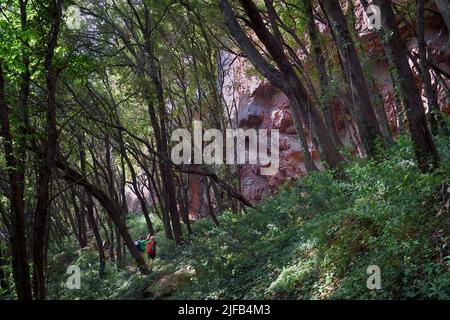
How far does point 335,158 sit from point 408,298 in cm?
547

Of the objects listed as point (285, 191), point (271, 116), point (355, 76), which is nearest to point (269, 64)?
→ point (355, 76)

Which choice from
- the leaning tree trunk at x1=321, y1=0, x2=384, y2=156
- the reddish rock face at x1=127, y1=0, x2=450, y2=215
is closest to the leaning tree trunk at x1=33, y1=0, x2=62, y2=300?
the leaning tree trunk at x1=321, y1=0, x2=384, y2=156

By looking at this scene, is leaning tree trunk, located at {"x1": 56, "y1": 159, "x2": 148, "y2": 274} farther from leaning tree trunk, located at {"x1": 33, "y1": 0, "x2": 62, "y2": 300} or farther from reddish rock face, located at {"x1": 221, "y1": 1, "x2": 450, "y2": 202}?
reddish rock face, located at {"x1": 221, "y1": 1, "x2": 450, "y2": 202}

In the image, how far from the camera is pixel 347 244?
6.62m

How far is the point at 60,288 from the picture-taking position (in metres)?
16.0

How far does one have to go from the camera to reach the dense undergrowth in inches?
212

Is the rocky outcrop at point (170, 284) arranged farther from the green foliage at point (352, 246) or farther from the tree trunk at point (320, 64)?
the tree trunk at point (320, 64)

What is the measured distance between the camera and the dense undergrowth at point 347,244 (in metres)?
→ 5.38

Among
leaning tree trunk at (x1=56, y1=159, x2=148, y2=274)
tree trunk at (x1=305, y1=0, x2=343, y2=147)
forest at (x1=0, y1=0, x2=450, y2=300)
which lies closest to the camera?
forest at (x1=0, y1=0, x2=450, y2=300)

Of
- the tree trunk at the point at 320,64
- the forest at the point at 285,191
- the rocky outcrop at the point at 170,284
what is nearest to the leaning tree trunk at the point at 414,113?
the forest at the point at 285,191

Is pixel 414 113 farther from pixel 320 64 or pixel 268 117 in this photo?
pixel 268 117
